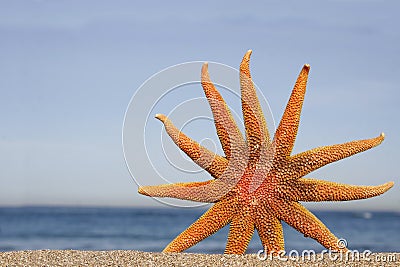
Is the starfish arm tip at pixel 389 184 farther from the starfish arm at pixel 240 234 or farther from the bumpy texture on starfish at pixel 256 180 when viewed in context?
the starfish arm at pixel 240 234

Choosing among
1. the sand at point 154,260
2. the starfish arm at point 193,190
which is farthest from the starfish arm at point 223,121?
the sand at point 154,260

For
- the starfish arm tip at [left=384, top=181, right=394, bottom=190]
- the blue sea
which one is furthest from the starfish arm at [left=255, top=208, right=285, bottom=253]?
the blue sea

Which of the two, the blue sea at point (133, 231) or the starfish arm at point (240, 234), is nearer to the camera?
the starfish arm at point (240, 234)

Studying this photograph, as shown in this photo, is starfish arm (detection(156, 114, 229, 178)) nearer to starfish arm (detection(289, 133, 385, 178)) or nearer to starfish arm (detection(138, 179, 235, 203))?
starfish arm (detection(138, 179, 235, 203))

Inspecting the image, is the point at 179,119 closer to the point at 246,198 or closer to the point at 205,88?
the point at 205,88

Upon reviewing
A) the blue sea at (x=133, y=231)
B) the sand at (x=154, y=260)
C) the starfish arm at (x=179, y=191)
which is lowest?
the sand at (x=154, y=260)

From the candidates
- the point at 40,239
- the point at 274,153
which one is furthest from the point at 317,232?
the point at 40,239

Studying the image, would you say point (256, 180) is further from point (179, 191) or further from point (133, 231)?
point (133, 231)

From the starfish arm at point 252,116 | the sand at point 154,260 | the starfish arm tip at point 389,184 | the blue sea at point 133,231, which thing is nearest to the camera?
the sand at point 154,260
